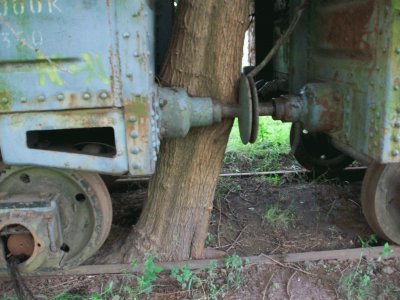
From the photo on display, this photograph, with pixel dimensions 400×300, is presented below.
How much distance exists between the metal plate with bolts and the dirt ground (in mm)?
879

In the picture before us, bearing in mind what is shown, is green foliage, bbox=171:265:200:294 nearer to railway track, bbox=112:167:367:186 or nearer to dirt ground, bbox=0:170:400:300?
dirt ground, bbox=0:170:400:300

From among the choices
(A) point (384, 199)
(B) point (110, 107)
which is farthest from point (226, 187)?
(B) point (110, 107)

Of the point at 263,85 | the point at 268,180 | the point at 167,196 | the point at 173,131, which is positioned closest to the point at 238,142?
the point at 268,180

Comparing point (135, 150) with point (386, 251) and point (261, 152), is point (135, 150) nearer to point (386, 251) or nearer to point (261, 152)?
point (386, 251)

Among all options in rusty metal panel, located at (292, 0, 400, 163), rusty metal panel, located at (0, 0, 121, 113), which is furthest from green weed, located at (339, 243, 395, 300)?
rusty metal panel, located at (0, 0, 121, 113)

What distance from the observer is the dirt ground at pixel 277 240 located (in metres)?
2.84

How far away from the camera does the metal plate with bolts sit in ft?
9.08

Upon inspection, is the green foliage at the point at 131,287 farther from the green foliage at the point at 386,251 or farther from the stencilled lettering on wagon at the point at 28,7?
the stencilled lettering on wagon at the point at 28,7

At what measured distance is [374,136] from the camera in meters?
2.51

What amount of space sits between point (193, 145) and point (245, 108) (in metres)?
0.44

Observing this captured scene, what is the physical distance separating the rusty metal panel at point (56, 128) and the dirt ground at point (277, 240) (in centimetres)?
87

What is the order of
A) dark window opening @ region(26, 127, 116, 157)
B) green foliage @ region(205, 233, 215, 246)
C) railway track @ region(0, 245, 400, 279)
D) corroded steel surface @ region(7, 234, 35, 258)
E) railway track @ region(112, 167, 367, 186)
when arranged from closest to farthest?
dark window opening @ region(26, 127, 116, 157), corroded steel surface @ region(7, 234, 35, 258), railway track @ region(0, 245, 400, 279), green foliage @ region(205, 233, 215, 246), railway track @ region(112, 167, 367, 186)

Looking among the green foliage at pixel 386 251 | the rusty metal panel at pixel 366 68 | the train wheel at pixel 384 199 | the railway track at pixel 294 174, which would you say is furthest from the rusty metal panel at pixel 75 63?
the railway track at pixel 294 174

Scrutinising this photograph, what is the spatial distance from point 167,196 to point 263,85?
1.63 meters
